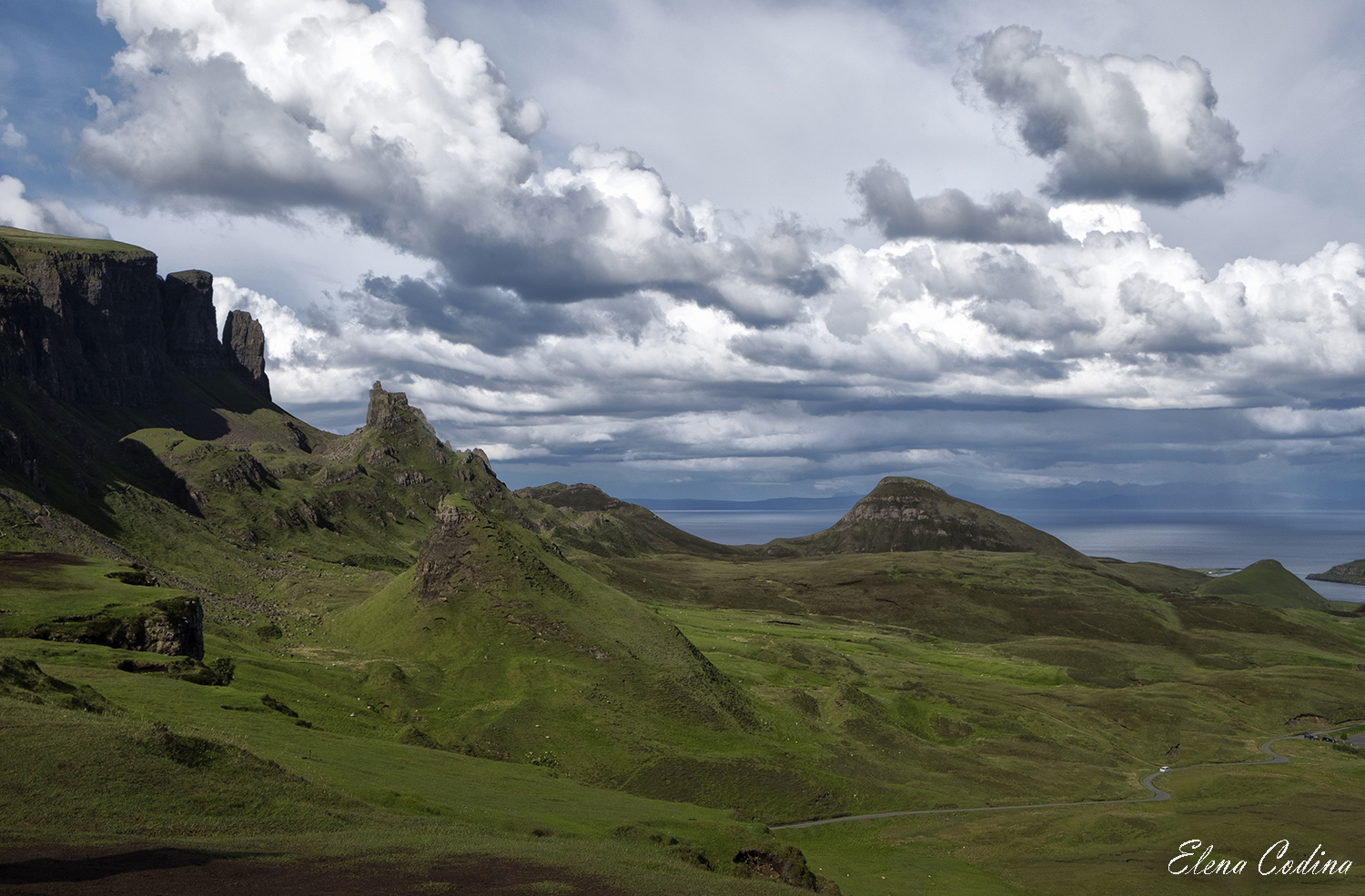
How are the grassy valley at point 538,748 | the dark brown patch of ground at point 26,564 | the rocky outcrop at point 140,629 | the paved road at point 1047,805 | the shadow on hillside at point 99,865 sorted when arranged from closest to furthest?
the shadow on hillside at point 99,865
the grassy valley at point 538,748
the rocky outcrop at point 140,629
the dark brown patch of ground at point 26,564
the paved road at point 1047,805

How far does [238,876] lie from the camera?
1494 inches

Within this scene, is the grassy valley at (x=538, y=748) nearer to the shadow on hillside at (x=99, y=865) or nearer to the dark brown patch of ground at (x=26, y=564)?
the dark brown patch of ground at (x=26, y=564)

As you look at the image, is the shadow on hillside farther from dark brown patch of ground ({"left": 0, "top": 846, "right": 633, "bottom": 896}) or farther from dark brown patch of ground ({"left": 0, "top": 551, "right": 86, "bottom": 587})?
dark brown patch of ground ({"left": 0, "top": 551, "right": 86, "bottom": 587})

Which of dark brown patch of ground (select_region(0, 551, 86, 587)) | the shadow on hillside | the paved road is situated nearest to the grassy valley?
dark brown patch of ground (select_region(0, 551, 86, 587))

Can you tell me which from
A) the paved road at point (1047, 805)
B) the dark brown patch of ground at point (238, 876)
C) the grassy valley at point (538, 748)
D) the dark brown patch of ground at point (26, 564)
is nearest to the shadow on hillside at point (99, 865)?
the dark brown patch of ground at point (238, 876)

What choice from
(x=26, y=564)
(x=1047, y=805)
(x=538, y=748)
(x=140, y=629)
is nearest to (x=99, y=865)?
(x=140, y=629)

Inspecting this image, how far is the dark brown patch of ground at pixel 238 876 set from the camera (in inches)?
1358

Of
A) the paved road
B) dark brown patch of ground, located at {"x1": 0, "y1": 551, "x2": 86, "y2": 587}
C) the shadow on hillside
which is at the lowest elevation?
the paved road

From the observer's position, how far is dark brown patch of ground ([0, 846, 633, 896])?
34500mm

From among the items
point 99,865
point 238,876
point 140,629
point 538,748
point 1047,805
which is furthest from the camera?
point 1047,805

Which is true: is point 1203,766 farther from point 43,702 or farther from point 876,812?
point 43,702

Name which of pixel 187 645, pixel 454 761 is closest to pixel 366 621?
pixel 187 645

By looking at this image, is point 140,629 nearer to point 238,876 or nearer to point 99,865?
point 99,865

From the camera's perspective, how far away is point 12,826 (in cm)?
3859
